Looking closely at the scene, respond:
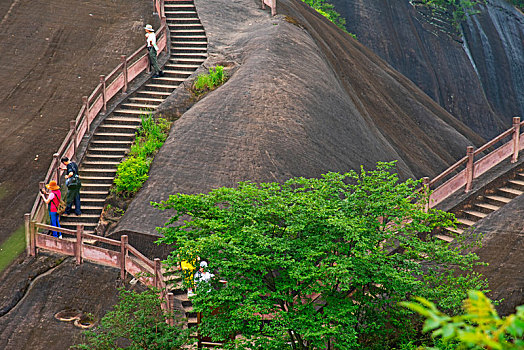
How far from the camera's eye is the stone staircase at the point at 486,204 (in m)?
21.8

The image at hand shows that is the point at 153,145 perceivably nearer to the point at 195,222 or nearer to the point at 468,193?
the point at 195,222

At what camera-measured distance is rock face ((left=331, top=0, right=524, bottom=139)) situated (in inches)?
2235

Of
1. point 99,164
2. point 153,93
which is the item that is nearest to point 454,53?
point 153,93

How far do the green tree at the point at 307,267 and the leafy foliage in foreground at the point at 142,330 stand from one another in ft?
3.19

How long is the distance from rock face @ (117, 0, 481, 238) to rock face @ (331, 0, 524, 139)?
1993 centimetres

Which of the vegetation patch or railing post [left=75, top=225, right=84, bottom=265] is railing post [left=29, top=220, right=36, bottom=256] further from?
the vegetation patch

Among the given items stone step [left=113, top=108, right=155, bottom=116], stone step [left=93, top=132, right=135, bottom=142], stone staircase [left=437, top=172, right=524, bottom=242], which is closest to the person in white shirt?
stone step [left=113, top=108, right=155, bottom=116]

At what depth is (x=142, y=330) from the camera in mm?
16625

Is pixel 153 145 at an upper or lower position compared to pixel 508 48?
upper

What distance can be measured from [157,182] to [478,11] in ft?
154

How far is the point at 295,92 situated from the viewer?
88.8 feet

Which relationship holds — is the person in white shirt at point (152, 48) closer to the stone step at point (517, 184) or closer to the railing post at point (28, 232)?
the railing post at point (28, 232)

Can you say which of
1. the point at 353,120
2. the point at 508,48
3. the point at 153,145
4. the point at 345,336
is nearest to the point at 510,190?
the point at 353,120

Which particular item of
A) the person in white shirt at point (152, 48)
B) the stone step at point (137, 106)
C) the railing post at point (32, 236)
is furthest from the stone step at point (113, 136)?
the railing post at point (32, 236)
